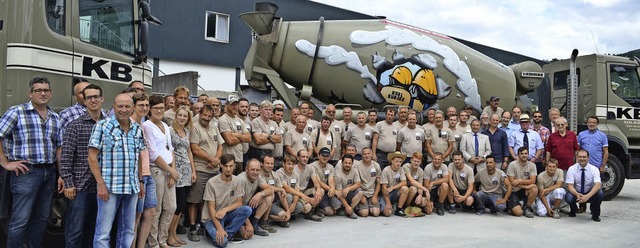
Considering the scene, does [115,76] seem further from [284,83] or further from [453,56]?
[453,56]

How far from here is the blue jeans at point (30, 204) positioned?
4.54m

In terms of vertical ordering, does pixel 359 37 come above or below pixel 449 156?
above

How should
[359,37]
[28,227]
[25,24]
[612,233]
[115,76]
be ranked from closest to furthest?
1. [28,227]
2. [25,24]
3. [115,76]
4. [612,233]
5. [359,37]

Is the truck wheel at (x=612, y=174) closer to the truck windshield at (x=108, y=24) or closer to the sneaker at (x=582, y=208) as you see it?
the sneaker at (x=582, y=208)

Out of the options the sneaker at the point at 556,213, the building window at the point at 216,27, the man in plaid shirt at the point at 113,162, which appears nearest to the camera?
the man in plaid shirt at the point at 113,162

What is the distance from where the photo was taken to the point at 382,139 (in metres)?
8.31

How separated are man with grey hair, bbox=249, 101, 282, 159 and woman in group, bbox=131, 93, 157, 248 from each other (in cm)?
221

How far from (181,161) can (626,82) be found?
8.70 m

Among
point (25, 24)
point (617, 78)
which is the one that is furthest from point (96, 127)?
point (617, 78)


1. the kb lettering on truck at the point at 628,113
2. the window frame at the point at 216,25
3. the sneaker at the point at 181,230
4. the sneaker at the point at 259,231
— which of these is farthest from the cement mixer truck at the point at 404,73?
the window frame at the point at 216,25

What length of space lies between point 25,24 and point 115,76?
1040 mm

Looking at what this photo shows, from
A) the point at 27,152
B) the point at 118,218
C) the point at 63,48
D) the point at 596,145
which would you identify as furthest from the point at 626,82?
the point at 27,152

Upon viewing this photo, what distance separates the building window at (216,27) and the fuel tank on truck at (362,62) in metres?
11.0

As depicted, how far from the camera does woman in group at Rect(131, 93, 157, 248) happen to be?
4.58 metres
